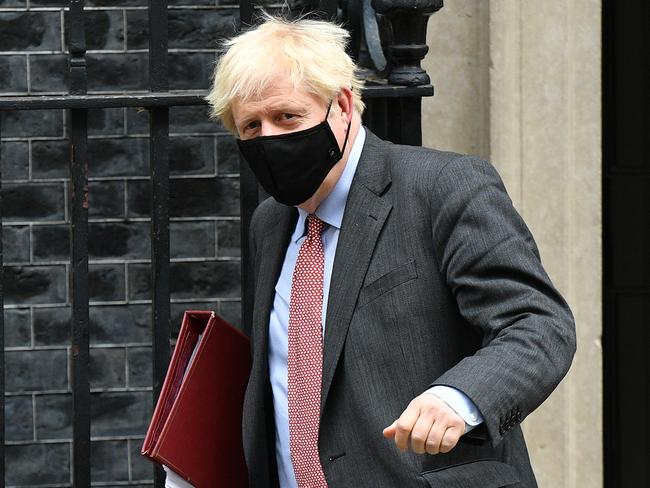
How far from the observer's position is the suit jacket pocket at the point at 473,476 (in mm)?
2418

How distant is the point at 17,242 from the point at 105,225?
0.32m

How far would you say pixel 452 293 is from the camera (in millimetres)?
2418

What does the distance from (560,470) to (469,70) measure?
1.15 meters

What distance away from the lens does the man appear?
235 centimetres

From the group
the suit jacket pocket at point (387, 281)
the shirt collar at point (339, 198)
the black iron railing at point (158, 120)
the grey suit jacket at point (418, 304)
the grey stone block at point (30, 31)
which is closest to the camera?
the grey suit jacket at point (418, 304)

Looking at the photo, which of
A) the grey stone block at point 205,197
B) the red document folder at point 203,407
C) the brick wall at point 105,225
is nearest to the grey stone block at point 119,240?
the brick wall at point 105,225

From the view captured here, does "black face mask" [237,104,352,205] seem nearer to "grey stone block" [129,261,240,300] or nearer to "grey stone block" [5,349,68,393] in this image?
"grey stone block" [129,261,240,300]

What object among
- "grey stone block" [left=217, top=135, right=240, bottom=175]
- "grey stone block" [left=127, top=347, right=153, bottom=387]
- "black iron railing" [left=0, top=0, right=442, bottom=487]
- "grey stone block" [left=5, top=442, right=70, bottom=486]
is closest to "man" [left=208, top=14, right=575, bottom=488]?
"black iron railing" [left=0, top=0, right=442, bottom=487]

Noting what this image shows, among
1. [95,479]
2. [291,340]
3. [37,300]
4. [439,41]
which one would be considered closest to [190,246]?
[37,300]

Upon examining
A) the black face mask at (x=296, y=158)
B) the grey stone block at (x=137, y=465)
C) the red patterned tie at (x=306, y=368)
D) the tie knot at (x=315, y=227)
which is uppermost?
the black face mask at (x=296, y=158)

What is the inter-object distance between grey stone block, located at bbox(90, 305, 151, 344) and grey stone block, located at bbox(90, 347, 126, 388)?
0.12 feet

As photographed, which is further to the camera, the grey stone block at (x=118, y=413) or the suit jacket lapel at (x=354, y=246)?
the grey stone block at (x=118, y=413)

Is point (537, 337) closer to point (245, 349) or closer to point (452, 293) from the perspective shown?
point (452, 293)

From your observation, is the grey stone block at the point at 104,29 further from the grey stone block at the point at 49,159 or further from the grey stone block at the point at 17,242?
the grey stone block at the point at 17,242
